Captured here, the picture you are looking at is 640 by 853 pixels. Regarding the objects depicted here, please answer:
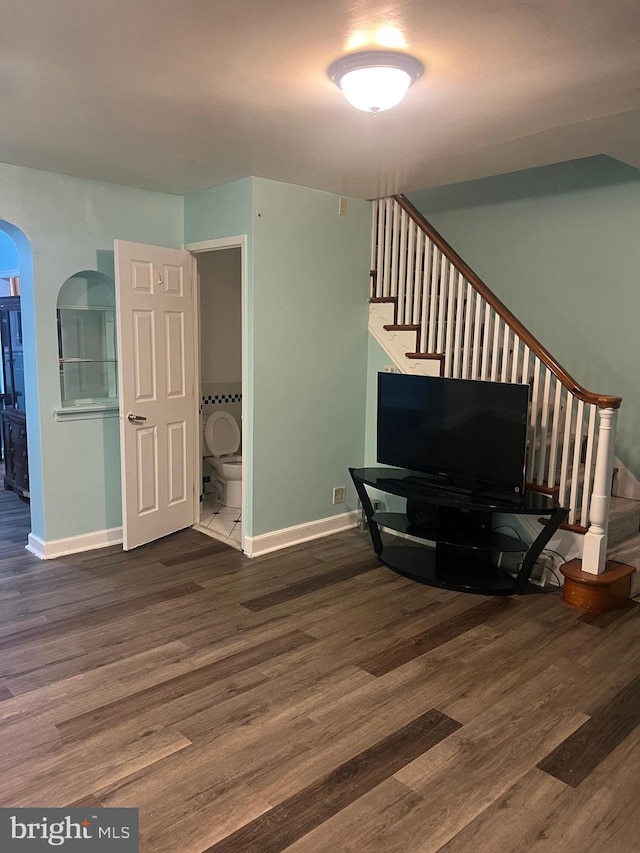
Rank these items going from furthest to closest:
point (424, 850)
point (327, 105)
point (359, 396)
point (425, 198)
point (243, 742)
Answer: point (425, 198)
point (359, 396)
point (327, 105)
point (243, 742)
point (424, 850)

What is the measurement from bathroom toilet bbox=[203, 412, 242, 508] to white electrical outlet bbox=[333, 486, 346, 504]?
2.94 feet

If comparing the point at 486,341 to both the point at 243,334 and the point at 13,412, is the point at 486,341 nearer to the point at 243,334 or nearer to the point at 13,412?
the point at 243,334

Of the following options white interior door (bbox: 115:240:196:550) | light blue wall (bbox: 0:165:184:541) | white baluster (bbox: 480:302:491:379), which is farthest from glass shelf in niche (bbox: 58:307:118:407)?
white baluster (bbox: 480:302:491:379)

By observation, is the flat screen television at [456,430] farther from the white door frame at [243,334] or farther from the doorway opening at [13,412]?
the doorway opening at [13,412]

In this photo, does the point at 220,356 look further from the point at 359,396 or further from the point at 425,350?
the point at 425,350

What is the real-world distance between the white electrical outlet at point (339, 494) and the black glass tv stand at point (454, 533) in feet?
1.64

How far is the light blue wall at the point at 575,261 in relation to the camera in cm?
446

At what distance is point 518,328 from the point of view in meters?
3.93

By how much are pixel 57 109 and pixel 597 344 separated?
149 inches

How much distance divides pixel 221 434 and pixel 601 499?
3.25 metres

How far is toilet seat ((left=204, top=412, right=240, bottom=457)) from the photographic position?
5566 mm

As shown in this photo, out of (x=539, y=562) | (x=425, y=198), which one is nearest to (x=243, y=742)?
(x=539, y=562)

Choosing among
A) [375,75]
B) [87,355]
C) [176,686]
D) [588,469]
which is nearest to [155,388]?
[87,355]

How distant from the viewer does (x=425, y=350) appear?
454 centimetres
